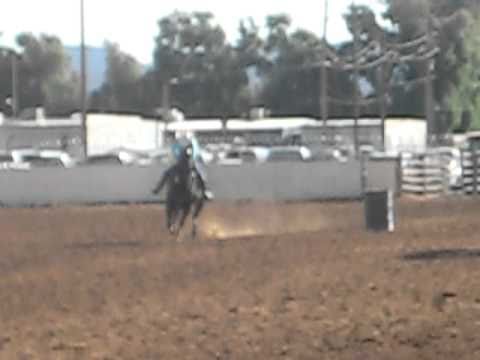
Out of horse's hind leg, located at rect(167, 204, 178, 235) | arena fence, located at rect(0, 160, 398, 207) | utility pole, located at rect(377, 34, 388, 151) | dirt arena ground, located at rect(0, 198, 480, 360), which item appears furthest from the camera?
utility pole, located at rect(377, 34, 388, 151)

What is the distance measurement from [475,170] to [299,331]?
105 feet

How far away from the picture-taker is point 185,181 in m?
26.8

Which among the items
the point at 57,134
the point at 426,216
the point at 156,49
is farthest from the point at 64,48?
the point at 426,216

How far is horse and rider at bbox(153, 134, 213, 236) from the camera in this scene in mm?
26562

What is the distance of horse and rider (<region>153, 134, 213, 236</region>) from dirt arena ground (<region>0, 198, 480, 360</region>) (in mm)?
613

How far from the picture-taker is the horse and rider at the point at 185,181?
26.6 m

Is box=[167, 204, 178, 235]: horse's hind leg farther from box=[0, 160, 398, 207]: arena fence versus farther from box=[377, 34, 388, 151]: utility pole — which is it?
box=[377, 34, 388, 151]: utility pole

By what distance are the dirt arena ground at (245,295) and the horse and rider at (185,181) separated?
613 mm

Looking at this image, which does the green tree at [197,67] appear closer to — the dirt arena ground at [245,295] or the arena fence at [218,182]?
the arena fence at [218,182]

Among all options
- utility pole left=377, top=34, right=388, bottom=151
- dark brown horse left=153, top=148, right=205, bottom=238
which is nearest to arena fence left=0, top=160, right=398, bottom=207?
dark brown horse left=153, top=148, right=205, bottom=238

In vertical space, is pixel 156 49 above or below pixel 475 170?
above

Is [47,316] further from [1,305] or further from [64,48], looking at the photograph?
[64,48]

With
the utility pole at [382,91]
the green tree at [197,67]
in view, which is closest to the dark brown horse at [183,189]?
the utility pole at [382,91]

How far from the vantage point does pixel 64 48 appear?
4926 inches
